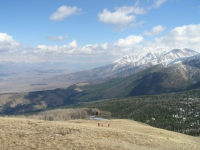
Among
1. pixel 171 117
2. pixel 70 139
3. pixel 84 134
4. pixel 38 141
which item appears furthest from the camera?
pixel 171 117

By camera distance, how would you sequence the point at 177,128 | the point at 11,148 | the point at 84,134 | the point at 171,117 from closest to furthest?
the point at 11,148
the point at 84,134
the point at 177,128
the point at 171,117

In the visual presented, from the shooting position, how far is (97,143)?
39406 mm

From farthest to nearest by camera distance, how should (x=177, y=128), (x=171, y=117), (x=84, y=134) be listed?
1. (x=171, y=117)
2. (x=177, y=128)
3. (x=84, y=134)

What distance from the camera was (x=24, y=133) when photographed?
135 feet

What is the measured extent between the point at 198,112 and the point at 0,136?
645ft

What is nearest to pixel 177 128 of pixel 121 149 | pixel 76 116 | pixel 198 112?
pixel 198 112

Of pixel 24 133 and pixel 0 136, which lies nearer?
pixel 0 136

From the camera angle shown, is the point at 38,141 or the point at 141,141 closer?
the point at 38,141

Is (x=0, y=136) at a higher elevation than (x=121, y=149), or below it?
higher

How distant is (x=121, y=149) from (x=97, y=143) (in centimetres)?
481

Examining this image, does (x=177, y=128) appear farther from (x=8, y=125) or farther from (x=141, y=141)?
(x=8, y=125)

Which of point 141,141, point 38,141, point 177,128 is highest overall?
point 38,141

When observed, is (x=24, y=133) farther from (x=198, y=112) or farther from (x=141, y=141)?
(x=198, y=112)

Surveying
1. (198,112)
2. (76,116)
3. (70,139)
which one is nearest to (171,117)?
(198,112)
